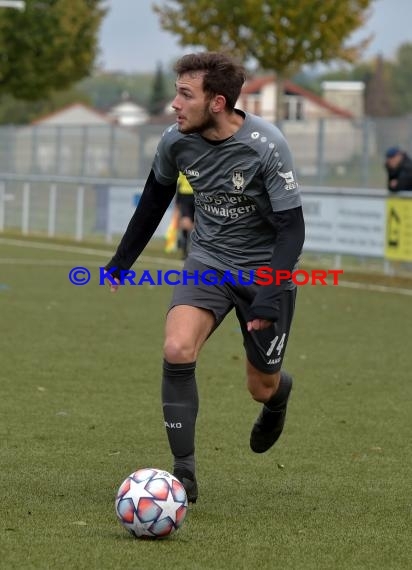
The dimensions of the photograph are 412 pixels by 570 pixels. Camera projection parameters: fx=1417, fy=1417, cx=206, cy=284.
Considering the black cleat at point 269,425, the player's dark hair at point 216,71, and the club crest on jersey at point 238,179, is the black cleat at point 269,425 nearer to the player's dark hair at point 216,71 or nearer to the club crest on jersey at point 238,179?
the club crest on jersey at point 238,179

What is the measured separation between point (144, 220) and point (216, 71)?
898 mm

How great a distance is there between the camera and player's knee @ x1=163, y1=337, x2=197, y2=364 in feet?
21.1

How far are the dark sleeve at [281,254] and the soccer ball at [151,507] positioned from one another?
965 mm

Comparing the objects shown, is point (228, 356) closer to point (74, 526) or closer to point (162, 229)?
point (74, 526)

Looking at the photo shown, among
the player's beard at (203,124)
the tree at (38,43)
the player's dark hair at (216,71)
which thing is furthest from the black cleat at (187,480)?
the tree at (38,43)

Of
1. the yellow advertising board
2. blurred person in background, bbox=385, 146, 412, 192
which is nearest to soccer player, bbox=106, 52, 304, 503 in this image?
the yellow advertising board

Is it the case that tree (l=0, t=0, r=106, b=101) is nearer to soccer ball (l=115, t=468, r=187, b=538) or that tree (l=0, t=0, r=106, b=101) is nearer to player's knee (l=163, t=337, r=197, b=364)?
player's knee (l=163, t=337, r=197, b=364)

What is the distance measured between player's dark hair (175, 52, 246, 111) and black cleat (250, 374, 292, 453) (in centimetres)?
167

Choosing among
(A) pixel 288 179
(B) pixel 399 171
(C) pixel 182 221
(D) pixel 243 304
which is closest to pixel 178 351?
(D) pixel 243 304

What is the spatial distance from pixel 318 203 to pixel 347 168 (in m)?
2.61

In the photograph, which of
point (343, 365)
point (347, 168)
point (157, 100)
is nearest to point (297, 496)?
point (343, 365)

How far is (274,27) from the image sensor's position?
31.5 meters

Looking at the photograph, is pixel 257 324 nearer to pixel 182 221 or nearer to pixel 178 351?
pixel 178 351

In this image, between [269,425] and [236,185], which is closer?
[236,185]
